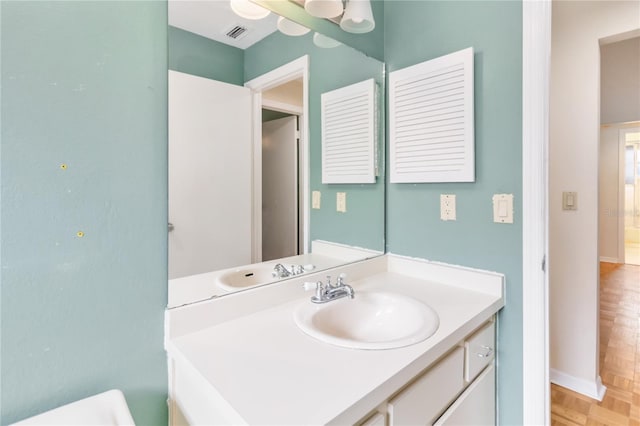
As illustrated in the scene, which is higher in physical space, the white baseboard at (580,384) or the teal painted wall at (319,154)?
the teal painted wall at (319,154)

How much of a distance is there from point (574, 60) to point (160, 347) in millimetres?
2585

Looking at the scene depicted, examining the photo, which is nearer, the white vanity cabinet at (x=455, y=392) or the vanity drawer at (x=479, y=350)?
the white vanity cabinet at (x=455, y=392)

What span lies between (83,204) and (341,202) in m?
1.08

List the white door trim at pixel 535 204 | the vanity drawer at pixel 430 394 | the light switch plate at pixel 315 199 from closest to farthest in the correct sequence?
the vanity drawer at pixel 430 394, the white door trim at pixel 535 204, the light switch plate at pixel 315 199

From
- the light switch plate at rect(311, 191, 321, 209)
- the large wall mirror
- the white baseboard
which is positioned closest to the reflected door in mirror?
the large wall mirror

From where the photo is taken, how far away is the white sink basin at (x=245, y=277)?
3.62 ft

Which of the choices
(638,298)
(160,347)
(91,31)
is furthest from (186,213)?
(638,298)

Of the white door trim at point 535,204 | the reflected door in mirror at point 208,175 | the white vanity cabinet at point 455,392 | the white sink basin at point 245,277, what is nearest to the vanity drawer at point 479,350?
the white vanity cabinet at point 455,392

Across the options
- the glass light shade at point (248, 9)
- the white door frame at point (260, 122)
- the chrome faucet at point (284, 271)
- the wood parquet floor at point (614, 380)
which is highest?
the glass light shade at point (248, 9)

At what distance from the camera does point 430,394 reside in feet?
3.01

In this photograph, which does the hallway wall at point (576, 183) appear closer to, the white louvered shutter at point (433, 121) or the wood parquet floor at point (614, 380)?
the wood parquet floor at point (614, 380)

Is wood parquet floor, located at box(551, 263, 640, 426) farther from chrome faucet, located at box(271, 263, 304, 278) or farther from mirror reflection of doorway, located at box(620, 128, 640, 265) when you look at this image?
mirror reflection of doorway, located at box(620, 128, 640, 265)

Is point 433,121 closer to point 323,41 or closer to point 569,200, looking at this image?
point 323,41

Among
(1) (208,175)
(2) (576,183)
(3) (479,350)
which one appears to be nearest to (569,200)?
(2) (576,183)
